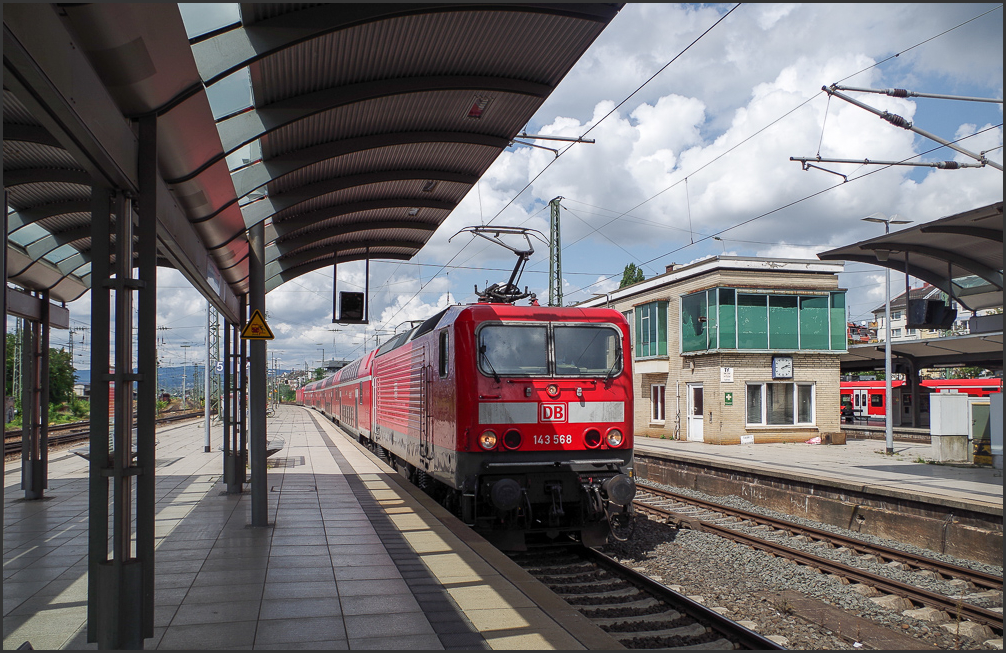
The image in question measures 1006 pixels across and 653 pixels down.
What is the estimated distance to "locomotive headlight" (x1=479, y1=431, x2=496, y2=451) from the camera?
8117 millimetres

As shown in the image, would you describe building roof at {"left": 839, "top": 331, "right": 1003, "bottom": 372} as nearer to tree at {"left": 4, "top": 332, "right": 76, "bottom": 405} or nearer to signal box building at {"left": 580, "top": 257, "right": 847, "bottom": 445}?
signal box building at {"left": 580, "top": 257, "right": 847, "bottom": 445}

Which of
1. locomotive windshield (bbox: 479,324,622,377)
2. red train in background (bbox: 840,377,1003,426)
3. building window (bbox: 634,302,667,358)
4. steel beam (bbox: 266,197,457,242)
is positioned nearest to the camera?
locomotive windshield (bbox: 479,324,622,377)

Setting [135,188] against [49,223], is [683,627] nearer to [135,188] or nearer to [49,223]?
[135,188]

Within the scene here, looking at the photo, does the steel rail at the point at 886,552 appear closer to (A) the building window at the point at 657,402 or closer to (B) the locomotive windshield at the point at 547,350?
(B) the locomotive windshield at the point at 547,350

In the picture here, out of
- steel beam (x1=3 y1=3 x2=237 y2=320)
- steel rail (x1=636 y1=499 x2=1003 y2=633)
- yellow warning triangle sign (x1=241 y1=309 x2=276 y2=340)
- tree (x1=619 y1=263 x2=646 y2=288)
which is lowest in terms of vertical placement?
steel rail (x1=636 y1=499 x2=1003 y2=633)

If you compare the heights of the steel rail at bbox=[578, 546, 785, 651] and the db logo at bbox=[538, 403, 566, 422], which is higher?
the db logo at bbox=[538, 403, 566, 422]

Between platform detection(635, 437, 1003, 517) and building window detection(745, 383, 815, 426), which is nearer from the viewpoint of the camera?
platform detection(635, 437, 1003, 517)

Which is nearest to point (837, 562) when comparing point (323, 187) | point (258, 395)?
point (258, 395)

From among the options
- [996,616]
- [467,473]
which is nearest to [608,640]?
[467,473]

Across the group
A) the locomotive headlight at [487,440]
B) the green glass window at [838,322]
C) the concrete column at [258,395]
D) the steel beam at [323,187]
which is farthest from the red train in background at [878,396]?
the concrete column at [258,395]

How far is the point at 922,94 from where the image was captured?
10070 mm

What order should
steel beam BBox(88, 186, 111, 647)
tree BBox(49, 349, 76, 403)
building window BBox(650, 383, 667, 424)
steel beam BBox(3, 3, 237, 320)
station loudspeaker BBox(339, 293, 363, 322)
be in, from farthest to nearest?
tree BBox(49, 349, 76, 403)
building window BBox(650, 383, 667, 424)
station loudspeaker BBox(339, 293, 363, 322)
steel beam BBox(88, 186, 111, 647)
steel beam BBox(3, 3, 237, 320)

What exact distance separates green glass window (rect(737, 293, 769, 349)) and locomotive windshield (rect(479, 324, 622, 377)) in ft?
49.8

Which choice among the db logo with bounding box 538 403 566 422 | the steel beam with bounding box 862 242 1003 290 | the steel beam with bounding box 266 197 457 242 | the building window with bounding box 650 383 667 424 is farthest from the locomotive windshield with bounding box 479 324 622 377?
the building window with bounding box 650 383 667 424
